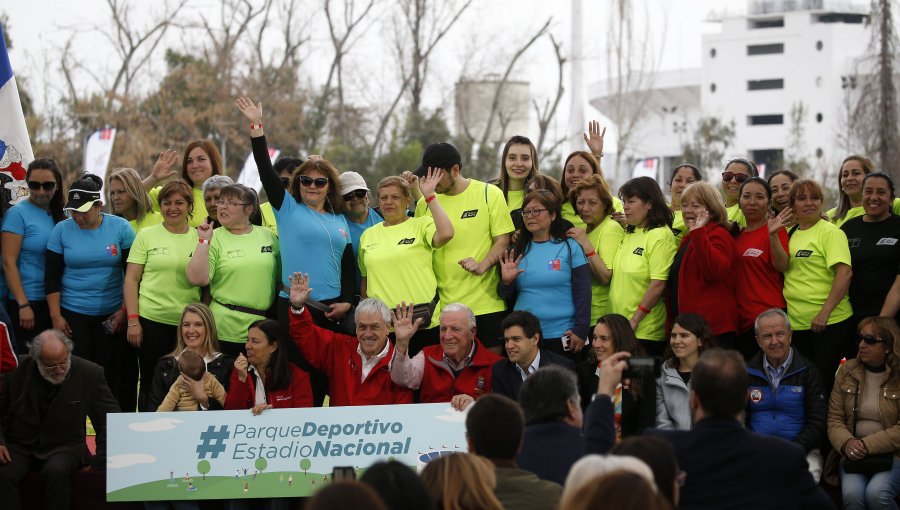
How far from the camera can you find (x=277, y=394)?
8203mm

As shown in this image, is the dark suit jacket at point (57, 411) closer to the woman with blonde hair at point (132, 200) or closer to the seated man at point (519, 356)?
the woman with blonde hair at point (132, 200)

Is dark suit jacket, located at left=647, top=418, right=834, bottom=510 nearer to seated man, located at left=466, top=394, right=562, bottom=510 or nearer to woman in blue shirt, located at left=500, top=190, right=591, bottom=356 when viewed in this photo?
seated man, located at left=466, top=394, right=562, bottom=510

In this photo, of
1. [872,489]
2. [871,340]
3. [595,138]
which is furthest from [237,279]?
[872,489]

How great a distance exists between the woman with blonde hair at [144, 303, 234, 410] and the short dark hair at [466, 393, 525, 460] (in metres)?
3.62

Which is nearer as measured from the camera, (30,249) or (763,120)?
(30,249)

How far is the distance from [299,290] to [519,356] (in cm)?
153

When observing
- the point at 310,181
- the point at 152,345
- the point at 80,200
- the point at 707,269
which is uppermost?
the point at 310,181

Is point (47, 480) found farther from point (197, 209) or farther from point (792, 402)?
point (792, 402)

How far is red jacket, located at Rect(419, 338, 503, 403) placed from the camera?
8.16m

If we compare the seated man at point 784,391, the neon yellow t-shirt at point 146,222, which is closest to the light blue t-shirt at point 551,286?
the seated man at point 784,391

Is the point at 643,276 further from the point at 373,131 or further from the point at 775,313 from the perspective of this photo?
the point at 373,131

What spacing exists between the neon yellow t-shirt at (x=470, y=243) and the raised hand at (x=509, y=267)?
0.17 m

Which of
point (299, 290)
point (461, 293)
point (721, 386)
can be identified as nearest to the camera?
point (721, 386)

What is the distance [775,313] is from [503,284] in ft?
6.19
